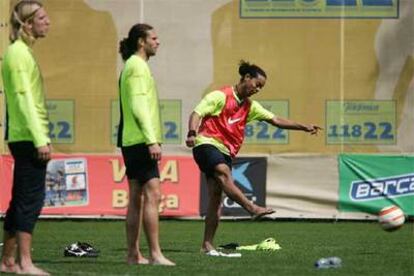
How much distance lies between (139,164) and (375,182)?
8931 mm

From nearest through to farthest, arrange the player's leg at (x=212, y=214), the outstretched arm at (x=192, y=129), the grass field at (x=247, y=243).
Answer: the grass field at (x=247, y=243), the outstretched arm at (x=192, y=129), the player's leg at (x=212, y=214)

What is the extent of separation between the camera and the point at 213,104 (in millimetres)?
11484

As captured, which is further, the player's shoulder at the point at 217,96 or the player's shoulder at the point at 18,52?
the player's shoulder at the point at 217,96

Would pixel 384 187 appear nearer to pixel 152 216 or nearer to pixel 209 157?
pixel 209 157

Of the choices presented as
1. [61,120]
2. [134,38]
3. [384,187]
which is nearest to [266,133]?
[384,187]

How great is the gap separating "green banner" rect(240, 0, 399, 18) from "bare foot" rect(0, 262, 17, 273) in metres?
9.81

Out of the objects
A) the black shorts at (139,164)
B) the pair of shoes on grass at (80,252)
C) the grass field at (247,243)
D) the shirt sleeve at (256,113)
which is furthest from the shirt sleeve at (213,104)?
the black shorts at (139,164)

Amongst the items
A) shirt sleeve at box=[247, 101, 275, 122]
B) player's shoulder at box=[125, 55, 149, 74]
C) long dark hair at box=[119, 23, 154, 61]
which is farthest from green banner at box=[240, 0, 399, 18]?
player's shoulder at box=[125, 55, 149, 74]

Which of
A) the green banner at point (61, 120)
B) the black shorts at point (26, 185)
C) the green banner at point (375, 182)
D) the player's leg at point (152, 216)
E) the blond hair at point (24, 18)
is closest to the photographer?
the black shorts at point (26, 185)

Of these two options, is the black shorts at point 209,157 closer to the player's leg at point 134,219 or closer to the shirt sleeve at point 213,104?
the shirt sleeve at point 213,104

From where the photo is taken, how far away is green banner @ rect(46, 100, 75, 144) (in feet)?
58.7

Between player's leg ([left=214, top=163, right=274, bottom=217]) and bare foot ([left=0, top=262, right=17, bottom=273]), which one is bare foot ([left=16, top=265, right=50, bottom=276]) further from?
player's leg ([left=214, top=163, right=274, bottom=217])

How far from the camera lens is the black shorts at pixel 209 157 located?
37.2 feet

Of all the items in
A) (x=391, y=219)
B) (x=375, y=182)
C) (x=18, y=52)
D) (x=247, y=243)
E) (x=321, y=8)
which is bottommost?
(x=247, y=243)
